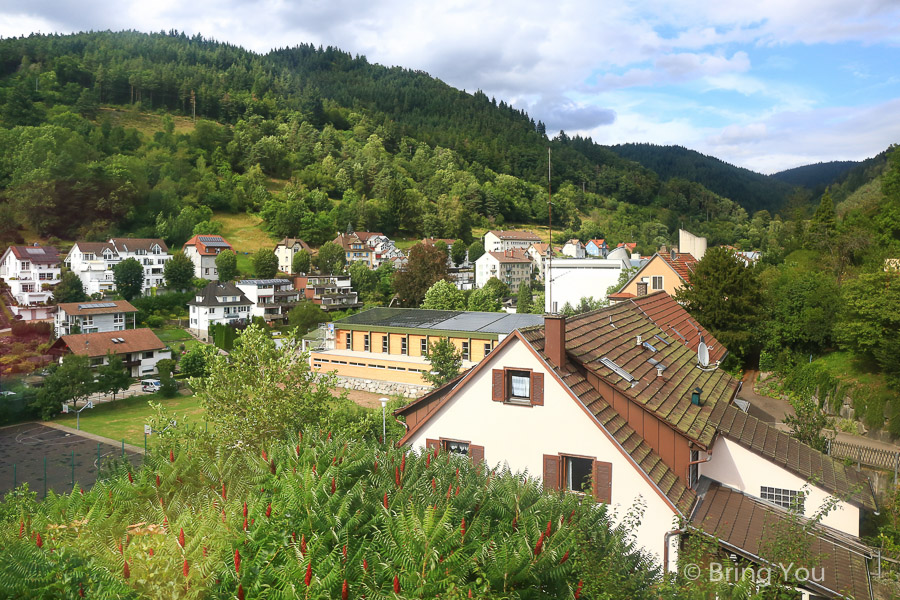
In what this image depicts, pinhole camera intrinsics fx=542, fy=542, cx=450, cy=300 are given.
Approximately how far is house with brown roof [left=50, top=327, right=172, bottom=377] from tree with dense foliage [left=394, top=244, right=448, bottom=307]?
24.5m

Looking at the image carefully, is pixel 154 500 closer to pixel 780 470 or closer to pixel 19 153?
pixel 780 470

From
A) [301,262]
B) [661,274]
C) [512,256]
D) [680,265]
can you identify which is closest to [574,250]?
[512,256]

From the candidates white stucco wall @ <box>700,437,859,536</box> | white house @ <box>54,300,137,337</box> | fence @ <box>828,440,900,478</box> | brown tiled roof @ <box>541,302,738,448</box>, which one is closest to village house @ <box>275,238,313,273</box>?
white house @ <box>54,300,137,337</box>

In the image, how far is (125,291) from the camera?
2141 inches

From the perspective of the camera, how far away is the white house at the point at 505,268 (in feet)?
245

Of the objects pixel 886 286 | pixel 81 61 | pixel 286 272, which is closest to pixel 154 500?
pixel 886 286

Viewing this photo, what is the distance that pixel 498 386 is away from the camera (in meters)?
10.2

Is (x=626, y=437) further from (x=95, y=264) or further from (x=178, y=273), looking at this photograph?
(x=178, y=273)

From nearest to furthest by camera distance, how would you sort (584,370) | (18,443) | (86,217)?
1. (584,370)
2. (18,443)
3. (86,217)

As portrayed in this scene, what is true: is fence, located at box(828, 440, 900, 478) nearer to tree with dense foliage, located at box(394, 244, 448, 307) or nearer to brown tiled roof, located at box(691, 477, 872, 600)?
brown tiled roof, located at box(691, 477, 872, 600)

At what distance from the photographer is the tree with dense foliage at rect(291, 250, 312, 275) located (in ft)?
240

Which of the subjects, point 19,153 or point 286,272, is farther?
point 286,272

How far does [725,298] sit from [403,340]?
18.2 meters

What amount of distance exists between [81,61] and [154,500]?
132151 mm
